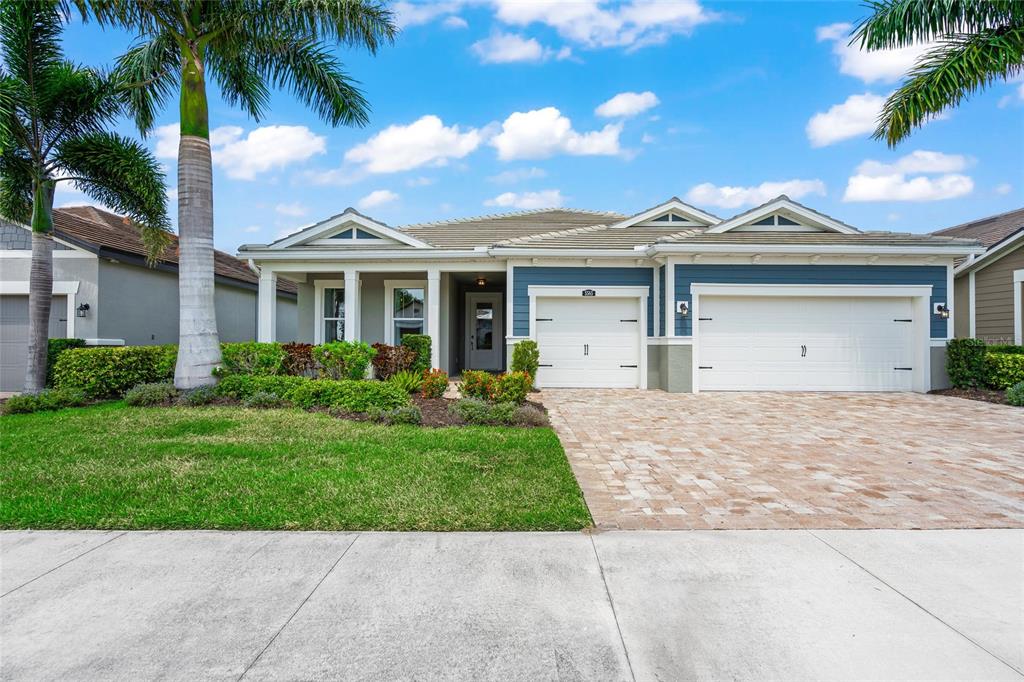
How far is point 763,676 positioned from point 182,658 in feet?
8.30

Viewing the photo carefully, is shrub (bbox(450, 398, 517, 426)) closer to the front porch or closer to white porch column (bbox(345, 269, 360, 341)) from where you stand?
the front porch

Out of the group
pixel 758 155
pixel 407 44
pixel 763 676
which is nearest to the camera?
pixel 763 676

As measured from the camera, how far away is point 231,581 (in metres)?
2.94

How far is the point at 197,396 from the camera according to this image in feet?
27.1

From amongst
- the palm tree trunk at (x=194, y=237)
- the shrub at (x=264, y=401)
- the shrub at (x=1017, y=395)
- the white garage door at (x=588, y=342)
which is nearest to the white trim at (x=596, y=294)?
the white garage door at (x=588, y=342)

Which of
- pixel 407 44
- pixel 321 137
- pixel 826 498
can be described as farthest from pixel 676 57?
pixel 826 498

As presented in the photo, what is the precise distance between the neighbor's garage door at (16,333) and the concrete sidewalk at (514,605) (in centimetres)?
1129

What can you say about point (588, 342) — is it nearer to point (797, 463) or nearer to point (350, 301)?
point (350, 301)

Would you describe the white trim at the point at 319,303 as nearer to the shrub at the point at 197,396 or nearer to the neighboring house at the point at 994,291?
the shrub at the point at 197,396

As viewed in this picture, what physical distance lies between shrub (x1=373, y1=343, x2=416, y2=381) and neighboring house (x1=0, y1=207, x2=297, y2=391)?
266 inches

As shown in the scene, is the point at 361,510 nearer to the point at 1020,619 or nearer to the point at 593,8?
the point at 1020,619

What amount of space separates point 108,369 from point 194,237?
2945mm

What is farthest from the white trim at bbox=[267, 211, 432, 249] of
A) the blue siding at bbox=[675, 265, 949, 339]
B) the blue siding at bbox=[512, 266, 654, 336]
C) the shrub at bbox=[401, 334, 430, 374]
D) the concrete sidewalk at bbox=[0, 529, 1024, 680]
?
the concrete sidewalk at bbox=[0, 529, 1024, 680]

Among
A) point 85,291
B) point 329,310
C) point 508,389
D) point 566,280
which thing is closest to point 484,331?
point 329,310
